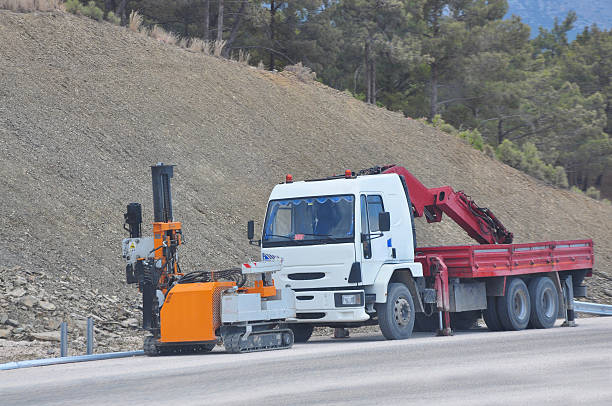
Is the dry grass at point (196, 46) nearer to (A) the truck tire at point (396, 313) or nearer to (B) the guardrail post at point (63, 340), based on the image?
(A) the truck tire at point (396, 313)

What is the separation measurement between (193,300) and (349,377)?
431 cm


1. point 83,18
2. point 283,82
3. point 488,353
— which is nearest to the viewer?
point 488,353

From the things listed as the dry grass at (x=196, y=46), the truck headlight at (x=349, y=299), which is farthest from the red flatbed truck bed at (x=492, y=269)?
the dry grass at (x=196, y=46)

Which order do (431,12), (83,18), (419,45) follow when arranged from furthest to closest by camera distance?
(431,12)
(419,45)
(83,18)

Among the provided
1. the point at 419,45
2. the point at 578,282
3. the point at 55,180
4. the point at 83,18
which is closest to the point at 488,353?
the point at 578,282

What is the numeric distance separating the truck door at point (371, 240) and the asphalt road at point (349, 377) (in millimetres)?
1456

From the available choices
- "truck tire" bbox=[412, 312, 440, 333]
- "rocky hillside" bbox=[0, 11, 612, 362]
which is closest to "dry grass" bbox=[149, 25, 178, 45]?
"rocky hillside" bbox=[0, 11, 612, 362]

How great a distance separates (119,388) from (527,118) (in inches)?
1777

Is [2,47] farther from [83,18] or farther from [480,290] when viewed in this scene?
[480,290]

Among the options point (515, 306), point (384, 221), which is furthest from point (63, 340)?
point (515, 306)

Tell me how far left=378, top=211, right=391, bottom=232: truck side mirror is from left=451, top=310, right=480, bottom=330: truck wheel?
4.89 m

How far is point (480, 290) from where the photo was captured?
1942 centimetres

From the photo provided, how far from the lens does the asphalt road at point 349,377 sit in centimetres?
1003

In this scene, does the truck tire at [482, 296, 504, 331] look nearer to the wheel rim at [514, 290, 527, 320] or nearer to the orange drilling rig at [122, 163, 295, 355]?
the wheel rim at [514, 290, 527, 320]
